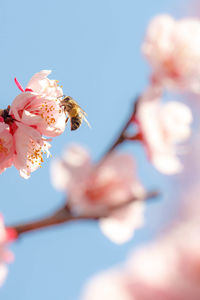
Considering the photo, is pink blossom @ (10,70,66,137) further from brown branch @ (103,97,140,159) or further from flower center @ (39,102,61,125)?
brown branch @ (103,97,140,159)

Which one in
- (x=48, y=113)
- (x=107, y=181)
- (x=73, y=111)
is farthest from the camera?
(x=73, y=111)

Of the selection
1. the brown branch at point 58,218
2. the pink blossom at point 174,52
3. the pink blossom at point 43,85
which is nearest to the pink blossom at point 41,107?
the pink blossom at point 43,85

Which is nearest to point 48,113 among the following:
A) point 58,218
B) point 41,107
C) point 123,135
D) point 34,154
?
point 41,107

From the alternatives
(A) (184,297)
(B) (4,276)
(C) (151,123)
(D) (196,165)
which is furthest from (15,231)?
(D) (196,165)

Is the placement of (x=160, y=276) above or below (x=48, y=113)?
below

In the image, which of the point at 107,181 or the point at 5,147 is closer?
the point at 107,181

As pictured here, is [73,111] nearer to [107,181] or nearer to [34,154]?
[34,154]

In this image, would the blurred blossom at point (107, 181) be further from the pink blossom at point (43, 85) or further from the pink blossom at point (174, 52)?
the pink blossom at point (43, 85)

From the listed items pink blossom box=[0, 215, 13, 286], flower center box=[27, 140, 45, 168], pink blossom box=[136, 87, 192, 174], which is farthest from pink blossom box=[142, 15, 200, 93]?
pink blossom box=[0, 215, 13, 286]
